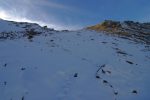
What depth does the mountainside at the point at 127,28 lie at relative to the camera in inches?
1749

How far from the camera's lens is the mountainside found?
1749 inches

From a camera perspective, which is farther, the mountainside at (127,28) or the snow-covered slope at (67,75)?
the mountainside at (127,28)

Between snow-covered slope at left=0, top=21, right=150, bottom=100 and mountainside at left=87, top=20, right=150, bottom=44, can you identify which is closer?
snow-covered slope at left=0, top=21, right=150, bottom=100

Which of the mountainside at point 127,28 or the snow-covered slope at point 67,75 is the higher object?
the mountainside at point 127,28

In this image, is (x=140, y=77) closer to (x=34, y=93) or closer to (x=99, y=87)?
(x=99, y=87)

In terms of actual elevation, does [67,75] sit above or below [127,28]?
below

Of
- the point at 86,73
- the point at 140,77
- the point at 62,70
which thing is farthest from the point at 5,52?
the point at 140,77

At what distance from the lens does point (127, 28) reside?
162 feet

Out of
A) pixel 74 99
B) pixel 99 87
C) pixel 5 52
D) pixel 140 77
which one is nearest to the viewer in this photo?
pixel 74 99

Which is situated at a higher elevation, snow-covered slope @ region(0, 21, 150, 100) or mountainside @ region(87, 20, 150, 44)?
mountainside @ region(87, 20, 150, 44)

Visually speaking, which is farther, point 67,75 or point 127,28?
point 127,28

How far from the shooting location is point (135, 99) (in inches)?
526

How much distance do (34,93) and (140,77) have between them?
8611 millimetres

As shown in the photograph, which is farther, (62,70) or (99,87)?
(62,70)
